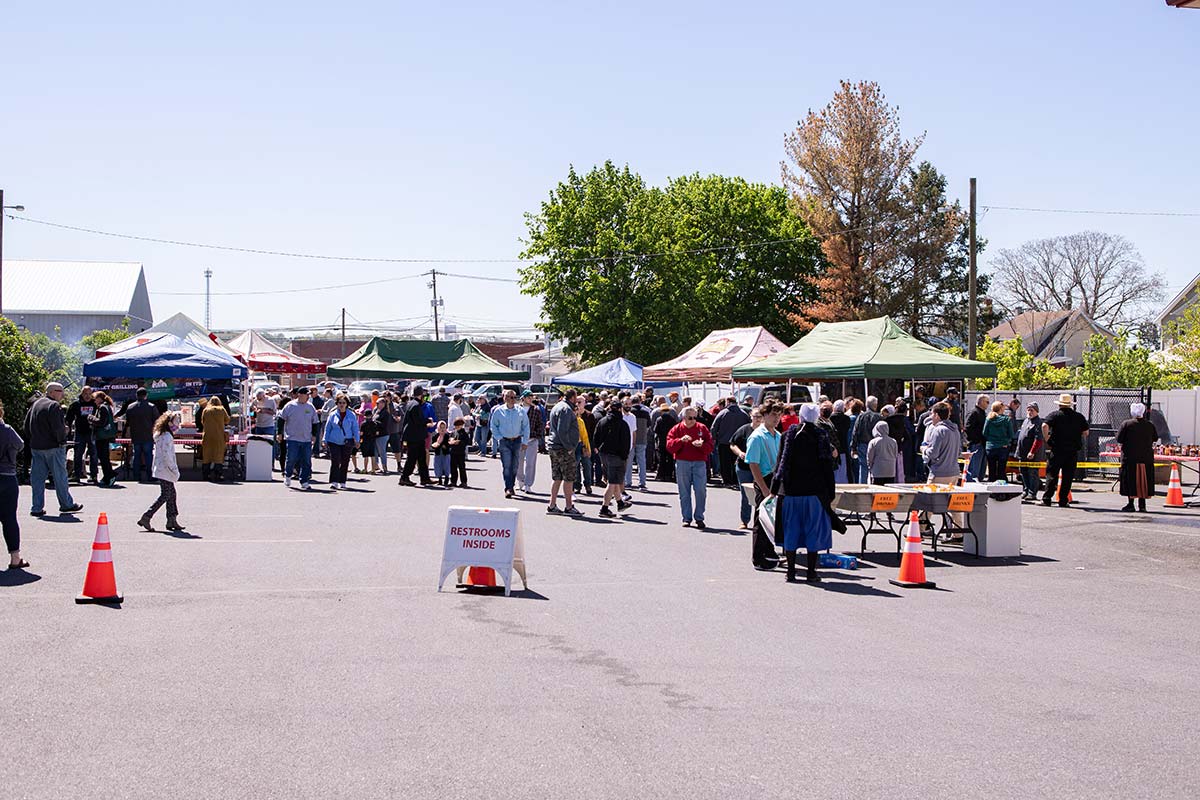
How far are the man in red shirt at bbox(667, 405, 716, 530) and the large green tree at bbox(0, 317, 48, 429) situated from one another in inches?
561

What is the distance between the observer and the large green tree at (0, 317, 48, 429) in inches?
938

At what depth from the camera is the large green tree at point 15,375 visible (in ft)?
78.1

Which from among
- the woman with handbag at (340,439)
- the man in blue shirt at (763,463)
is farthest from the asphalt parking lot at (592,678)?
the woman with handbag at (340,439)

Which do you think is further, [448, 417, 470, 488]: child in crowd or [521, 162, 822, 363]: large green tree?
[521, 162, 822, 363]: large green tree

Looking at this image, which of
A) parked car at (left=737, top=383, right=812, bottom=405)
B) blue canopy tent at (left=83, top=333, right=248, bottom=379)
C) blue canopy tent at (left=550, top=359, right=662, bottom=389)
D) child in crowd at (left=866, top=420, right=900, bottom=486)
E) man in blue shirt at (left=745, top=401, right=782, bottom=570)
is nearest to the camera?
man in blue shirt at (left=745, top=401, right=782, bottom=570)

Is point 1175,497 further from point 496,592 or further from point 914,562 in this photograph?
point 496,592

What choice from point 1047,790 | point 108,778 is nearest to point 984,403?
point 1047,790

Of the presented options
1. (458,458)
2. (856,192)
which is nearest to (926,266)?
(856,192)

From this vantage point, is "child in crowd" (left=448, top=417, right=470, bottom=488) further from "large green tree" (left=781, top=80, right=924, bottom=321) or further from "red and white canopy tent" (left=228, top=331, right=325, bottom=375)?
"large green tree" (left=781, top=80, right=924, bottom=321)

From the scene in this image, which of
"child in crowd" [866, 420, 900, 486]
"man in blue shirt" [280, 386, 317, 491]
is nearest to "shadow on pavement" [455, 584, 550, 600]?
"child in crowd" [866, 420, 900, 486]

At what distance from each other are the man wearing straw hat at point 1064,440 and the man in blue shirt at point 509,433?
8.83 m

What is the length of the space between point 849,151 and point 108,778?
55.6 metres

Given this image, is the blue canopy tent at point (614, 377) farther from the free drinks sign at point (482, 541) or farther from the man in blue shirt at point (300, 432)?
the free drinks sign at point (482, 541)

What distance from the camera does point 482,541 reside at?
11258 mm
